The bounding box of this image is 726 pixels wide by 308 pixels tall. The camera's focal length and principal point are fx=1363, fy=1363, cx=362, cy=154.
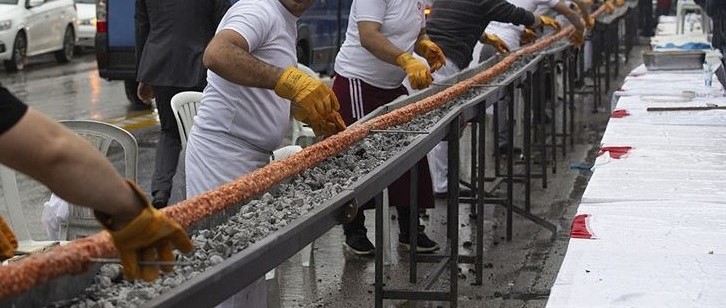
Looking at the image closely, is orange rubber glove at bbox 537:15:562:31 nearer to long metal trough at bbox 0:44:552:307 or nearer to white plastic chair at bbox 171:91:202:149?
white plastic chair at bbox 171:91:202:149

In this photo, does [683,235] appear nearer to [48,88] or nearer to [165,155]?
[165,155]

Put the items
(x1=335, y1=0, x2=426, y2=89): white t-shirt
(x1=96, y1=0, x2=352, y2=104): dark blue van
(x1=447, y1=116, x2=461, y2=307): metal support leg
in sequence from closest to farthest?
(x1=447, y1=116, x2=461, y2=307): metal support leg → (x1=335, y1=0, x2=426, y2=89): white t-shirt → (x1=96, y1=0, x2=352, y2=104): dark blue van

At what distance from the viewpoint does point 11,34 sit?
67.7ft

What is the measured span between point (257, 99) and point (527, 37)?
6.89 meters

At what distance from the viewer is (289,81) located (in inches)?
206

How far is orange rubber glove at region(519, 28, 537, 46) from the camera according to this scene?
39.7 feet

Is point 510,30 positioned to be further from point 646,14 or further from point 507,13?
point 646,14

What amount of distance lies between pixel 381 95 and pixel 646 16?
66.5 feet

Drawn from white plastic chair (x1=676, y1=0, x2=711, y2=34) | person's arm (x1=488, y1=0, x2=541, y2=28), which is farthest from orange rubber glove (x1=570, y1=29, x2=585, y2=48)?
white plastic chair (x1=676, y1=0, x2=711, y2=34)

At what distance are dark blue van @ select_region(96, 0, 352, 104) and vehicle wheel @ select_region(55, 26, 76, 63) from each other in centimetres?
724

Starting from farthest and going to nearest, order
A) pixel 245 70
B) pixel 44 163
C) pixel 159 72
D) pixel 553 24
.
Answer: pixel 553 24, pixel 159 72, pixel 245 70, pixel 44 163

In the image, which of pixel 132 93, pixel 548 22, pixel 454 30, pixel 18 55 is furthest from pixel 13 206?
pixel 18 55

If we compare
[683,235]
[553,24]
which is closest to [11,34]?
[553,24]

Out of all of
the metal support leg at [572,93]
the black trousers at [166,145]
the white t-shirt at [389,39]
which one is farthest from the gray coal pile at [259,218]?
the metal support leg at [572,93]
